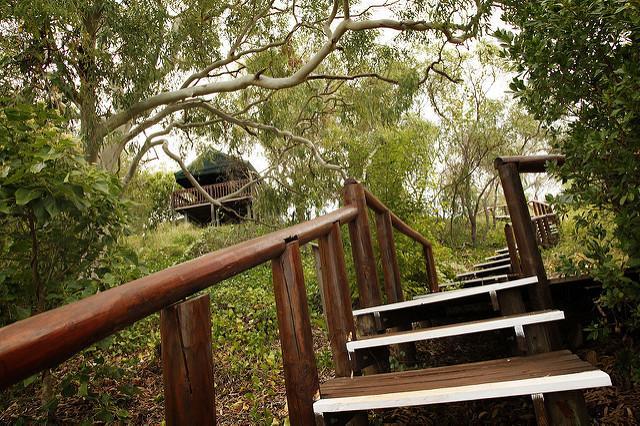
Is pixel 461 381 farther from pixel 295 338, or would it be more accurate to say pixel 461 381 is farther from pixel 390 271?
pixel 390 271

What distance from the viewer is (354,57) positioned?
8234 mm

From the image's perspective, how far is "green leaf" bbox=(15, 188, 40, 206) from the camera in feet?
7.07

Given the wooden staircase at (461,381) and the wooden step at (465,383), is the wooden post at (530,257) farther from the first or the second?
the wooden step at (465,383)

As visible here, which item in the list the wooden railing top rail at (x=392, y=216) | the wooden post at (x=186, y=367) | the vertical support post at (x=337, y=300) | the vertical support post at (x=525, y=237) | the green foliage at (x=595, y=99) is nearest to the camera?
the wooden post at (x=186, y=367)

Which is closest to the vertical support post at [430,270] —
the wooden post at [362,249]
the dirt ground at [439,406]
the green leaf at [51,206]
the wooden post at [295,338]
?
the dirt ground at [439,406]

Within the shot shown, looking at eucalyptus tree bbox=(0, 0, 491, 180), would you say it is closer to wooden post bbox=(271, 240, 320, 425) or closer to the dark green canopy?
the dark green canopy

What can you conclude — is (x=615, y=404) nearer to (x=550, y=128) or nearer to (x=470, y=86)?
(x=550, y=128)

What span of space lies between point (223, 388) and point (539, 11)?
3.27 meters

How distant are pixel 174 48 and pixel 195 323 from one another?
669cm

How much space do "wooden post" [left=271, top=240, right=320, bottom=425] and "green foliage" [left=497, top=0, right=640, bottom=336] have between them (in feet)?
4.19

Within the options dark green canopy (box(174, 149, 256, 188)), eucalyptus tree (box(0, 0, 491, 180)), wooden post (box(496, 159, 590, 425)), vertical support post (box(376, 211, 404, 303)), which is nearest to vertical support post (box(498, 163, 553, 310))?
wooden post (box(496, 159, 590, 425))

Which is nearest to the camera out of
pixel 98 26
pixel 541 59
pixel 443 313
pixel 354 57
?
pixel 541 59

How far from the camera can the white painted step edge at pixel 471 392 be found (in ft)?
4.47

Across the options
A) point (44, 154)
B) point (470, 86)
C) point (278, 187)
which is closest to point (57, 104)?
point (44, 154)
